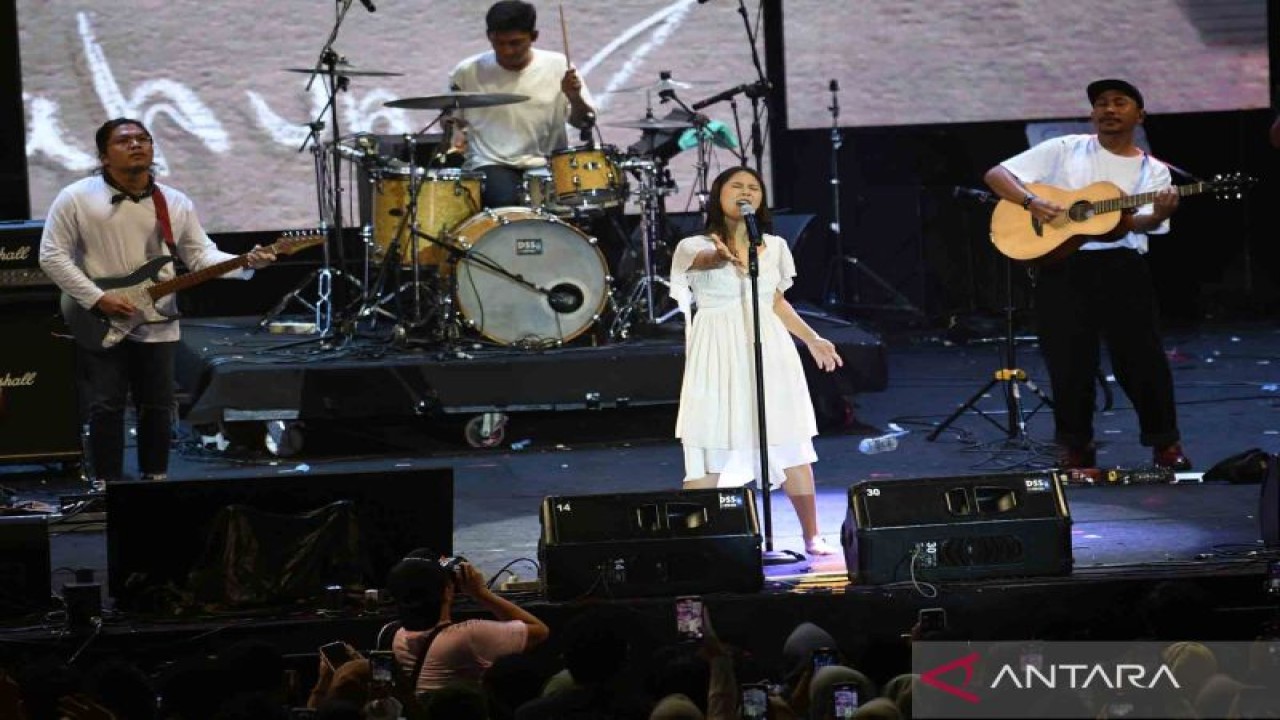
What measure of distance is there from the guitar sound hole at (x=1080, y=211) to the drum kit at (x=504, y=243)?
3257mm

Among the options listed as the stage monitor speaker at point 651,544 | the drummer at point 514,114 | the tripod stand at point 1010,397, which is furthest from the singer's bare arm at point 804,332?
the drummer at point 514,114

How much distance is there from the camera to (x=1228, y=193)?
1017 cm

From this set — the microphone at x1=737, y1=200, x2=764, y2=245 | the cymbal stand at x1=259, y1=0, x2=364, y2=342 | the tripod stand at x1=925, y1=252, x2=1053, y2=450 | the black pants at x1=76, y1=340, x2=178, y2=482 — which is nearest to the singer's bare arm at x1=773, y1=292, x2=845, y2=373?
the microphone at x1=737, y1=200, x2=764, y2=245

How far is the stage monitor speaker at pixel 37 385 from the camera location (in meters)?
11.2

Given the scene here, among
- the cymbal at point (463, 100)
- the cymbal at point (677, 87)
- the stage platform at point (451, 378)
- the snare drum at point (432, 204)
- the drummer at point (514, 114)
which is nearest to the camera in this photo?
the stage platform at point (451, 378)

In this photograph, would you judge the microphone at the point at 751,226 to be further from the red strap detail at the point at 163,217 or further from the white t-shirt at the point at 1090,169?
Result: the red strap detail at the point at 163,217

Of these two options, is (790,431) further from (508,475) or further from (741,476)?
→ (508,475)

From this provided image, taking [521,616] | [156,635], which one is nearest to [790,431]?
[521,616]

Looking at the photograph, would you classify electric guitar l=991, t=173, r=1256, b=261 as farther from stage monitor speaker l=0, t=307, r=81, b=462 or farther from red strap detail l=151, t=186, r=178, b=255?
stage monitor speaker l=0, t=307, r=81, b=462

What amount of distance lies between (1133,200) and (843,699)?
201 inches

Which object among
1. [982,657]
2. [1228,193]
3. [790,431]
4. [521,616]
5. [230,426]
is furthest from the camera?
[230,426]

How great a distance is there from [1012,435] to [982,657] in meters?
6.31

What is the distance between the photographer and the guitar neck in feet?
32.3

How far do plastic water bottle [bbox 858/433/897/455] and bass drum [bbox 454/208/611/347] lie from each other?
1.98m
